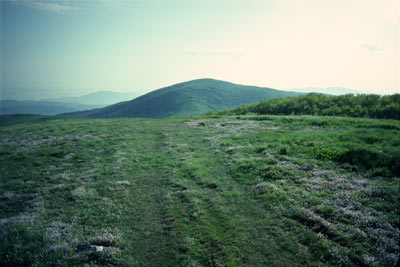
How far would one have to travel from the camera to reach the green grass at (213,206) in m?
8.79

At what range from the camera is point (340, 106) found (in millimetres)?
46531

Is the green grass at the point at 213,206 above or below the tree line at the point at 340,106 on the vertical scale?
below

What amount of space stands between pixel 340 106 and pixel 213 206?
47582mm

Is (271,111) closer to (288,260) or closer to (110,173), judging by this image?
(110,173)

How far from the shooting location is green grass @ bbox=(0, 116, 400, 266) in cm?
879

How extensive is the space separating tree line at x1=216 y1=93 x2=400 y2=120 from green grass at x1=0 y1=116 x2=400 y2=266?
17.2 m

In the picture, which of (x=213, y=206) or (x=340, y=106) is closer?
(x=213, y=206)

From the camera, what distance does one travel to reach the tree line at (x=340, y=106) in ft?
122

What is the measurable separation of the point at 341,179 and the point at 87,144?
30.4 m

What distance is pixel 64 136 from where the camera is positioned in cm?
3531

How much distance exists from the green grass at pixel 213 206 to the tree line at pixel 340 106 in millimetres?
17245

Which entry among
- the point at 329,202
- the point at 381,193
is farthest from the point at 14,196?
the point at 381,193

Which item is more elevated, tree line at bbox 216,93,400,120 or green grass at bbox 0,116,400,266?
tree line at bbox 216,93,400,120

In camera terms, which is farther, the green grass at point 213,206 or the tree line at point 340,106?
the tree line at point 340,106
